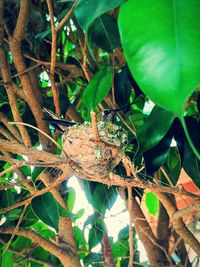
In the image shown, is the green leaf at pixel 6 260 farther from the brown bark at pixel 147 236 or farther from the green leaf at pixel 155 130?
the green leaf at pixel 155 130

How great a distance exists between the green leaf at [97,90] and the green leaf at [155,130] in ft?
0.42

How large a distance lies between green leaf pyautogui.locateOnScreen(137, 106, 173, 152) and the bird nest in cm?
6

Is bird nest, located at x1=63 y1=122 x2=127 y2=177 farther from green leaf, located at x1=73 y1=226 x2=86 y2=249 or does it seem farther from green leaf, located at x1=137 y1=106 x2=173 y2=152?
green leaf, located at x1=73 y1=226 x2=86 y2=249

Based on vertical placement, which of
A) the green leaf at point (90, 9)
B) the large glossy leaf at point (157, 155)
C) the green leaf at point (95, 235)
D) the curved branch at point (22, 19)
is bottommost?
the green leaf at point (95, 235)

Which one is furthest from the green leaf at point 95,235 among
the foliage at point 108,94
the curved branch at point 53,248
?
the curved branch at point 53,248

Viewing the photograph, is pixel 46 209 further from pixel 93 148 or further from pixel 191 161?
pixel 191 161

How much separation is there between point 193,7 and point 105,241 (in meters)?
0.91

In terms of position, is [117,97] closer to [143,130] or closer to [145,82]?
[143,130]

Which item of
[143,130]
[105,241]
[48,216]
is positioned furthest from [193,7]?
[105,241]

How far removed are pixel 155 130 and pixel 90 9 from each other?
277 mm

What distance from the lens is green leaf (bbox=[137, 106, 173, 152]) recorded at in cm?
73

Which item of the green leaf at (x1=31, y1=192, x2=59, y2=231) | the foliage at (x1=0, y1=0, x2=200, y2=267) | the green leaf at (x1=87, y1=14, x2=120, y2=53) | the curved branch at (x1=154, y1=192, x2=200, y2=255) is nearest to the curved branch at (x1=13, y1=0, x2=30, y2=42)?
the foliage at (x1=0, y1=0, x2=200, y2=267)

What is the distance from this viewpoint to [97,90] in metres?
0.87

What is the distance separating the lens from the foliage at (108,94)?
1.24 feet
